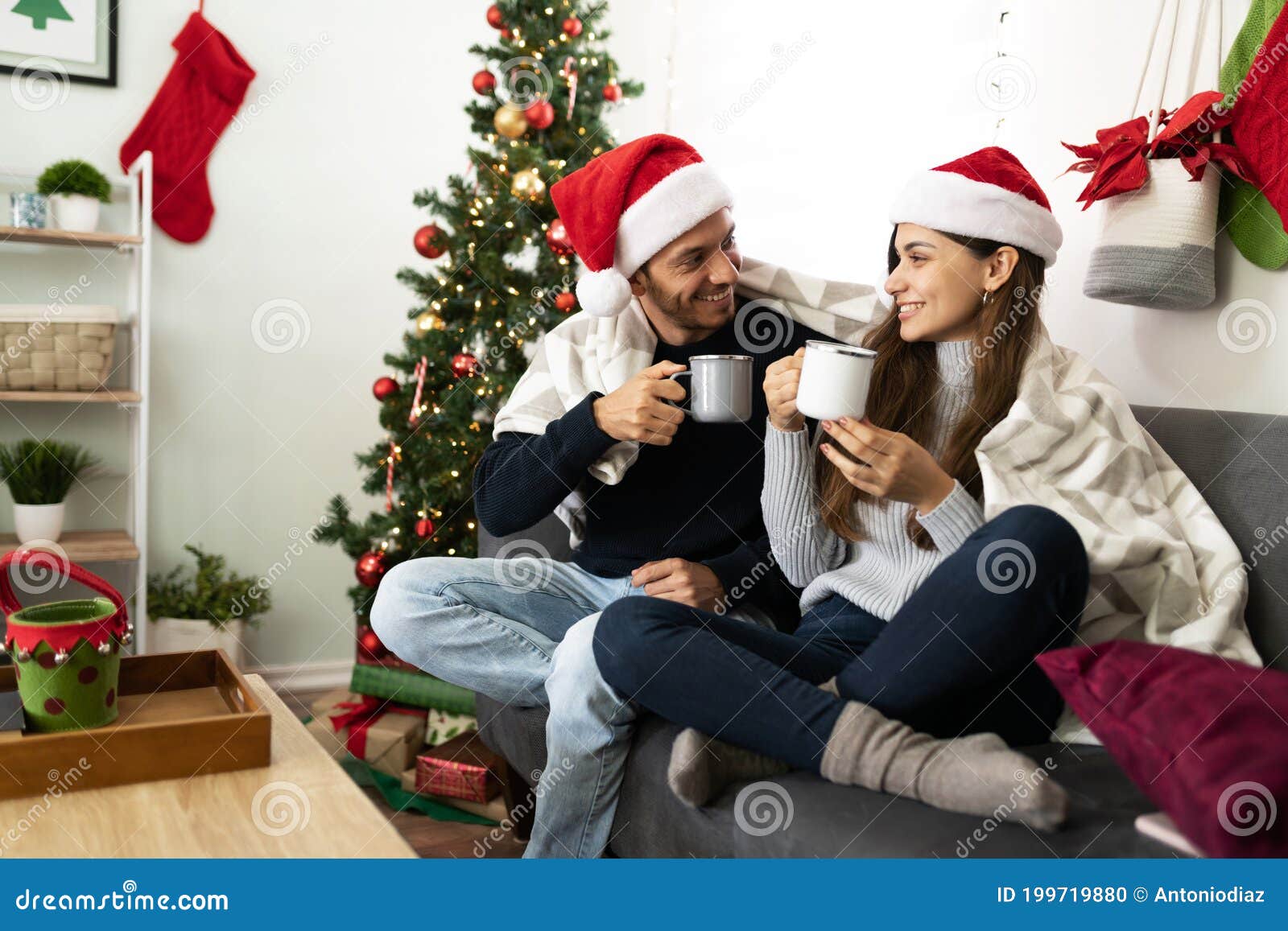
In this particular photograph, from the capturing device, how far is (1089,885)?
3.28ft

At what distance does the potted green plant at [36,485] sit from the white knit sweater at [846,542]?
1.93 meters

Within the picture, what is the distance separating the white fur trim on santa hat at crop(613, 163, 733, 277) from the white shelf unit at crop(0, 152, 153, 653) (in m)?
1.46

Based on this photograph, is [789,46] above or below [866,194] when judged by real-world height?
above

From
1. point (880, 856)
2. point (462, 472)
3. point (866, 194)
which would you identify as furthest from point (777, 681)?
point (866, 194)

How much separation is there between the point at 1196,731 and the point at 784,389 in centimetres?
71

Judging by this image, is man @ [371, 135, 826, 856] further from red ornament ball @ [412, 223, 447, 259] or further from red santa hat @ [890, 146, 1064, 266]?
red ornament ball @ [412, 223, 447, 259]

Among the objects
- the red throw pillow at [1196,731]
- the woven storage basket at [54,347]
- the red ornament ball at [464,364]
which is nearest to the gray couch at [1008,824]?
the red throw pillow at [1196,731]

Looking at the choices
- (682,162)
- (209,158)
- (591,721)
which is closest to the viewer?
(591,721)

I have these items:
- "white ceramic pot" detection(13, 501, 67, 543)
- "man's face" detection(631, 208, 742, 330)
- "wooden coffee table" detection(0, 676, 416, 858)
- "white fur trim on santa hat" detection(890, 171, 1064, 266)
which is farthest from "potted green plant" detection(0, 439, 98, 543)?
"white fur trim on santa hat" detection(890, 171, 1064, 266)

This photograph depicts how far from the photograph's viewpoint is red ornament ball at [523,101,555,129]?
8.03ft

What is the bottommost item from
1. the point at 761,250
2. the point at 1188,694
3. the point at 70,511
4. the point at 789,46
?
the point at 70,511

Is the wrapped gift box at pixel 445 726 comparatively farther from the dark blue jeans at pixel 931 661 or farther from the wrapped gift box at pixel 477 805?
the dark blue jeans at pixel 931 661

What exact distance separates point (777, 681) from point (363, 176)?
2330 millimetres

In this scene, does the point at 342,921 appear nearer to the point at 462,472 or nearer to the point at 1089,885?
the point at 1089,885
